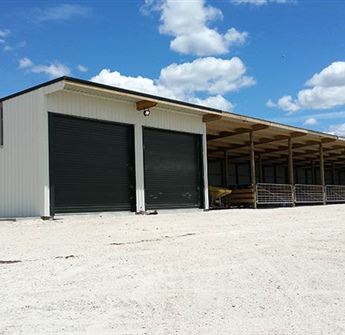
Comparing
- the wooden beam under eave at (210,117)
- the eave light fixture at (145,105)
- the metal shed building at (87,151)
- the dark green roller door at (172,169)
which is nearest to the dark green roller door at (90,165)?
the metal shed building at (87,151)

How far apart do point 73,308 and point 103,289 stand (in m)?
0.72

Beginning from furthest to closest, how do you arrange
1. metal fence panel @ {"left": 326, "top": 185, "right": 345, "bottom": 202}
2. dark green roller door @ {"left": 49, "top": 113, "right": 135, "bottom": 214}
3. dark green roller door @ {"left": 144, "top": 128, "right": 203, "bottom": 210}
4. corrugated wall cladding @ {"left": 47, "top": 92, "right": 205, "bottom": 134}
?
metal fence panel @ {"left": 326, "top": 185, "right": 345, "bottom": 202} < dark green roller door @ {"left": 144, "top": 128, "right": 203, "bottom": 210} < corrugated wall cladding @ {"left": 47, "top": 92, "right": 205, "bottom": 134} < dark green roller door @ {"left": 49, "top": 113, "right": 135, "bottom": 214}

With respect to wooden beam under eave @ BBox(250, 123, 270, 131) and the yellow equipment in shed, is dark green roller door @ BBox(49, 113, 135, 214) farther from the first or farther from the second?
wooden beam under eave @ BBox(250, 123, 270, 131)

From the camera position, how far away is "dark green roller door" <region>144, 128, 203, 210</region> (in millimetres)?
17062

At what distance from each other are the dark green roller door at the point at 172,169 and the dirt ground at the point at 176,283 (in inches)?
272

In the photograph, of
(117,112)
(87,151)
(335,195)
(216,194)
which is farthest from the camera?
(335,195)

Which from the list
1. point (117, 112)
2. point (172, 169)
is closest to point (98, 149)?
point (117, 112)

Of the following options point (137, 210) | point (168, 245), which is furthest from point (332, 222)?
point (137, 210)

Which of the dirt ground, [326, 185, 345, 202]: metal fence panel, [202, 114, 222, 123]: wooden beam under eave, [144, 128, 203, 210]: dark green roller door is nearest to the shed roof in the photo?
[202, 114, 222, 123]: wooden beam under eave

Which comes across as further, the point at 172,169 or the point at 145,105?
the point at 172,169

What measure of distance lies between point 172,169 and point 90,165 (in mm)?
3915

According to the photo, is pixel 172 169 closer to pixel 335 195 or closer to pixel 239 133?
pixel 239 133

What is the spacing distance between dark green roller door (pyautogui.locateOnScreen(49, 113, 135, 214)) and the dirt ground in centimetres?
414

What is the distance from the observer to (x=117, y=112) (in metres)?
16.0
